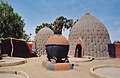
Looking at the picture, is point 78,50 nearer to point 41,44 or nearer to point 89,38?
point 89,38

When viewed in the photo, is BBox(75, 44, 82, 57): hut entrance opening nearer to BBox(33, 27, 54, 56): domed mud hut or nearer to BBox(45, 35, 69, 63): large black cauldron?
BBox(33, 27, 54, 56): domed mud hut

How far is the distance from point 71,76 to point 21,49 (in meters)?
19.3

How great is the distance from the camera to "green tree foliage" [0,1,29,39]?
2681cm

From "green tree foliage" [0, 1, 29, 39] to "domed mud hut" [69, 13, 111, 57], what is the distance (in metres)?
10.5

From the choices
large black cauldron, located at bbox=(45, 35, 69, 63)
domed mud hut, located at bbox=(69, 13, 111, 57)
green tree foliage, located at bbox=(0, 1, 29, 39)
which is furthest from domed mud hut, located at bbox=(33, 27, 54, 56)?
large black cauldron, located at bbox=(45, 35, 69, 63)

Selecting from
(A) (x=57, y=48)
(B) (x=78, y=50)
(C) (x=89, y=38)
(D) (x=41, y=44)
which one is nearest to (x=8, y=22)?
(D) (x=41, y=44)

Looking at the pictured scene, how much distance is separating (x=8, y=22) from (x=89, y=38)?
561 inches

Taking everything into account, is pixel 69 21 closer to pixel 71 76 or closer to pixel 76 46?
pixel 76 46

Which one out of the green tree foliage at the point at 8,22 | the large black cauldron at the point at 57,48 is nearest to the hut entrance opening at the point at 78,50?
the large black cauldron at the point at 57,48

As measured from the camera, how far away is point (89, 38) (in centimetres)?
2156

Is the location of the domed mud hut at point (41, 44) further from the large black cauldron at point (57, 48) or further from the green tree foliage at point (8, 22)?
the large black cauldron at point (57, 48)

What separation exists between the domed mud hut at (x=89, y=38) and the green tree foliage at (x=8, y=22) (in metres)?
10.5

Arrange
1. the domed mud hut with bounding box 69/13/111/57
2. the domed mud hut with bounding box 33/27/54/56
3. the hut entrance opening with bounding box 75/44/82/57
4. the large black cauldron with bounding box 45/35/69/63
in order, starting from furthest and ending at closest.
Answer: the domed mud hut with bounding box 33/27/54/56
the hut entrance opening with bounding box 75/44/82/57
the domed mud hut with bounding box 69/13/111/57
the large black cauldron with bounding box 45/35/69/63

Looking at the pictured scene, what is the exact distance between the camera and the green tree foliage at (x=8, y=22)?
26.8 meters
